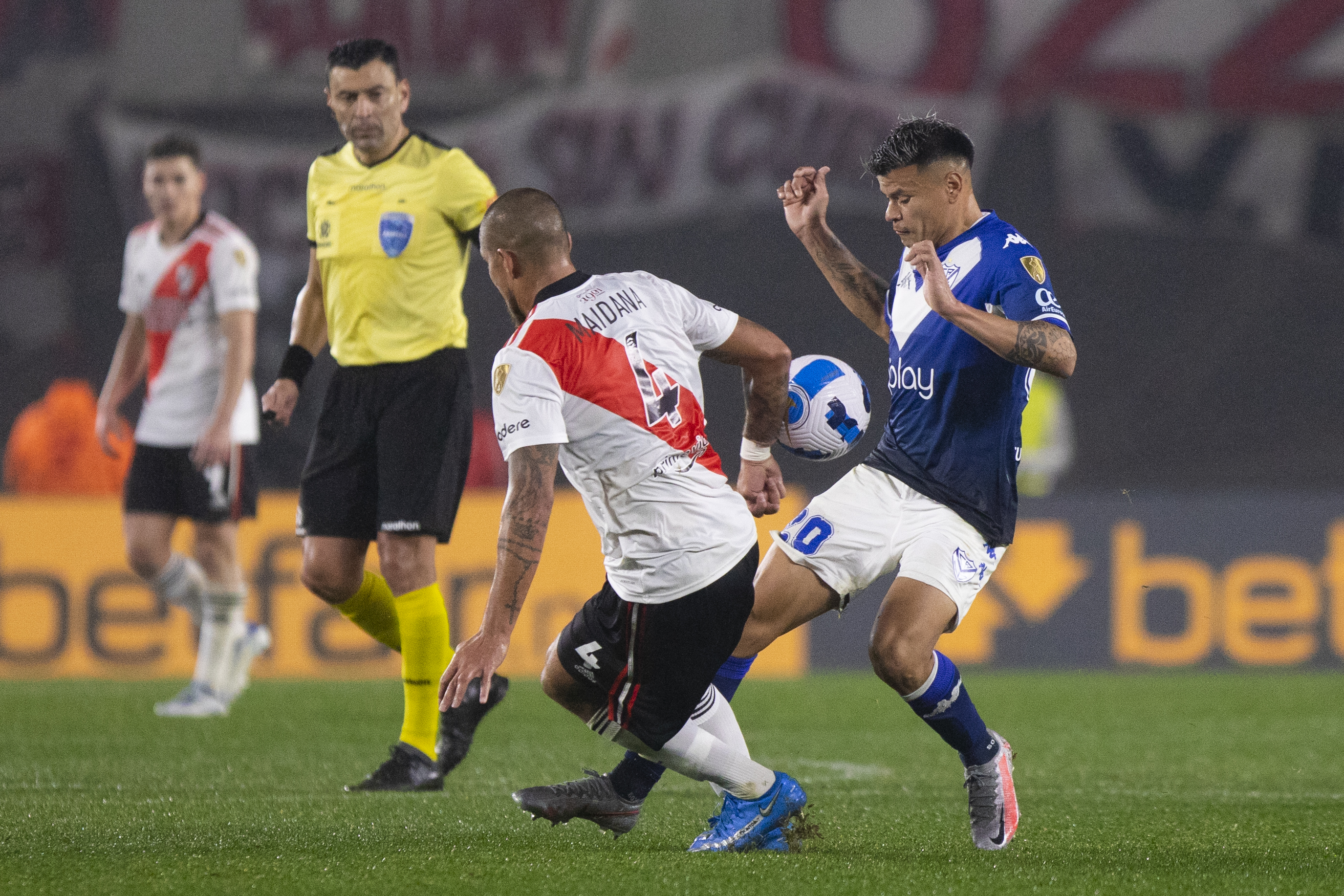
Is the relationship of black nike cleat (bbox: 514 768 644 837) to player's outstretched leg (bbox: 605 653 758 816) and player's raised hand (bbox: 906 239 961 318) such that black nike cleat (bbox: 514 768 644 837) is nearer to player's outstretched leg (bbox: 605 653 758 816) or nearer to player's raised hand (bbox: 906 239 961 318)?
player's outstretched leg (bbox: 605 653 758 816)

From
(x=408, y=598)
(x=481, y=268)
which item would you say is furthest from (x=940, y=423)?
(x=481, y=268)

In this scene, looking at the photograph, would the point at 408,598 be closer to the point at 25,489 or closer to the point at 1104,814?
the point at 1104,814

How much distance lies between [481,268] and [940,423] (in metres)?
8.64

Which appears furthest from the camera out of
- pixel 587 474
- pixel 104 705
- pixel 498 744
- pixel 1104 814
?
pixel 104 705

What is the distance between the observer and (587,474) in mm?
3752

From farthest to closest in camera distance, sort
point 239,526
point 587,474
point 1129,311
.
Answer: point 1129,311, point 239,526, point 587,474

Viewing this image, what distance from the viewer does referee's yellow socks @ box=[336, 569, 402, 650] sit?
5277mm

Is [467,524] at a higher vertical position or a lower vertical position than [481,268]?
lower

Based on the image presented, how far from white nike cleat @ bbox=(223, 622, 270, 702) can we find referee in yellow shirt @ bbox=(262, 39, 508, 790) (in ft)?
7.95

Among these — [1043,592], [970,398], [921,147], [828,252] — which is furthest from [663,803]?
[1043,592]

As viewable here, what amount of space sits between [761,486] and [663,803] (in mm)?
1216

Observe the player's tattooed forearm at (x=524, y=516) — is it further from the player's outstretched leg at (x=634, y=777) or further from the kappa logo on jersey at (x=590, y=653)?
the player's outstretched leg at (x=634, y=777)

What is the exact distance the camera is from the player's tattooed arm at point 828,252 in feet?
14.9

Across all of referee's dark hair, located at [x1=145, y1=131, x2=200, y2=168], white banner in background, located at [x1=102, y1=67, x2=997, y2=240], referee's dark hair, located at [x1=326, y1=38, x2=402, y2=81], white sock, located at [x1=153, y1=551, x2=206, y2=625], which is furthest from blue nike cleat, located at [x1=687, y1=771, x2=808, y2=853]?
white banner in background, located at [x1=102, y1=67, x2=997, y2=240]
